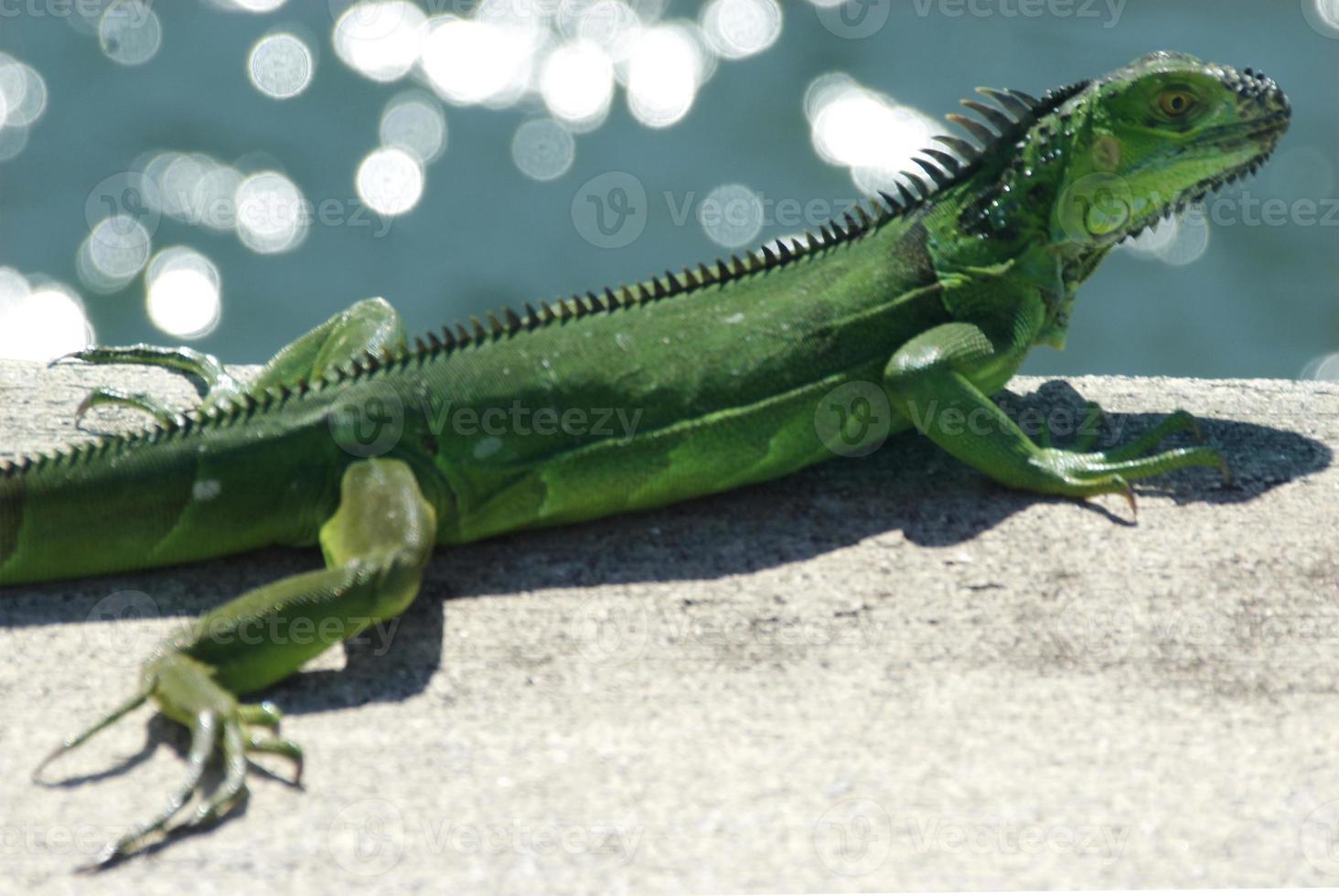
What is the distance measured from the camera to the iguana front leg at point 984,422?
545 centimetres

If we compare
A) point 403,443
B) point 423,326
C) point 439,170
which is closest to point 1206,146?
point 403,443

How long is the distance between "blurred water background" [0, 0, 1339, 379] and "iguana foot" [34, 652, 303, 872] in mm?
9173

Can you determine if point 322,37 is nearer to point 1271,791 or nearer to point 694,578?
point 694,578

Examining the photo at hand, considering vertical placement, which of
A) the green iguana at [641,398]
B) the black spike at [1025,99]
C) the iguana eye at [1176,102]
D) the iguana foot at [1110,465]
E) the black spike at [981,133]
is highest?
the iguana eye at [1176,102]

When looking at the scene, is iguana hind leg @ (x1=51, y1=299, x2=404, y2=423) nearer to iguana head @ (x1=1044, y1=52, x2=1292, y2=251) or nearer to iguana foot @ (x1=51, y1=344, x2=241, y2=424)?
iguana foot @ (x1=51, y1=344, x2=241, y2=424)

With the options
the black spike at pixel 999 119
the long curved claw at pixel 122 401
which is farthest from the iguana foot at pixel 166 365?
the black spike at pixel 999 119

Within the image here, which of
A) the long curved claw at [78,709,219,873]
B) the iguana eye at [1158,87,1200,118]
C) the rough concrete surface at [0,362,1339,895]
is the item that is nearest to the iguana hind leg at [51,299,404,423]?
the rough concrete surface at [0,362,1339,895]

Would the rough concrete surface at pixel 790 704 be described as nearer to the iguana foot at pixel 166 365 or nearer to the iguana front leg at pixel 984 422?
the iguana front leg at pixel 984 422

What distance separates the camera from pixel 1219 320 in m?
14.6

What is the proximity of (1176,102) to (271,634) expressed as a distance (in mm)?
3658

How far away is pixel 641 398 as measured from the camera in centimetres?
530

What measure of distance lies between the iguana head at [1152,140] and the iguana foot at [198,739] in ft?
10.9

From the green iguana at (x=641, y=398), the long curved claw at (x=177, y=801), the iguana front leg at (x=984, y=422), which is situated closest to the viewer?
the long curved claw at (x=177, y=801)

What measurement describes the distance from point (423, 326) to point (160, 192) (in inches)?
115
